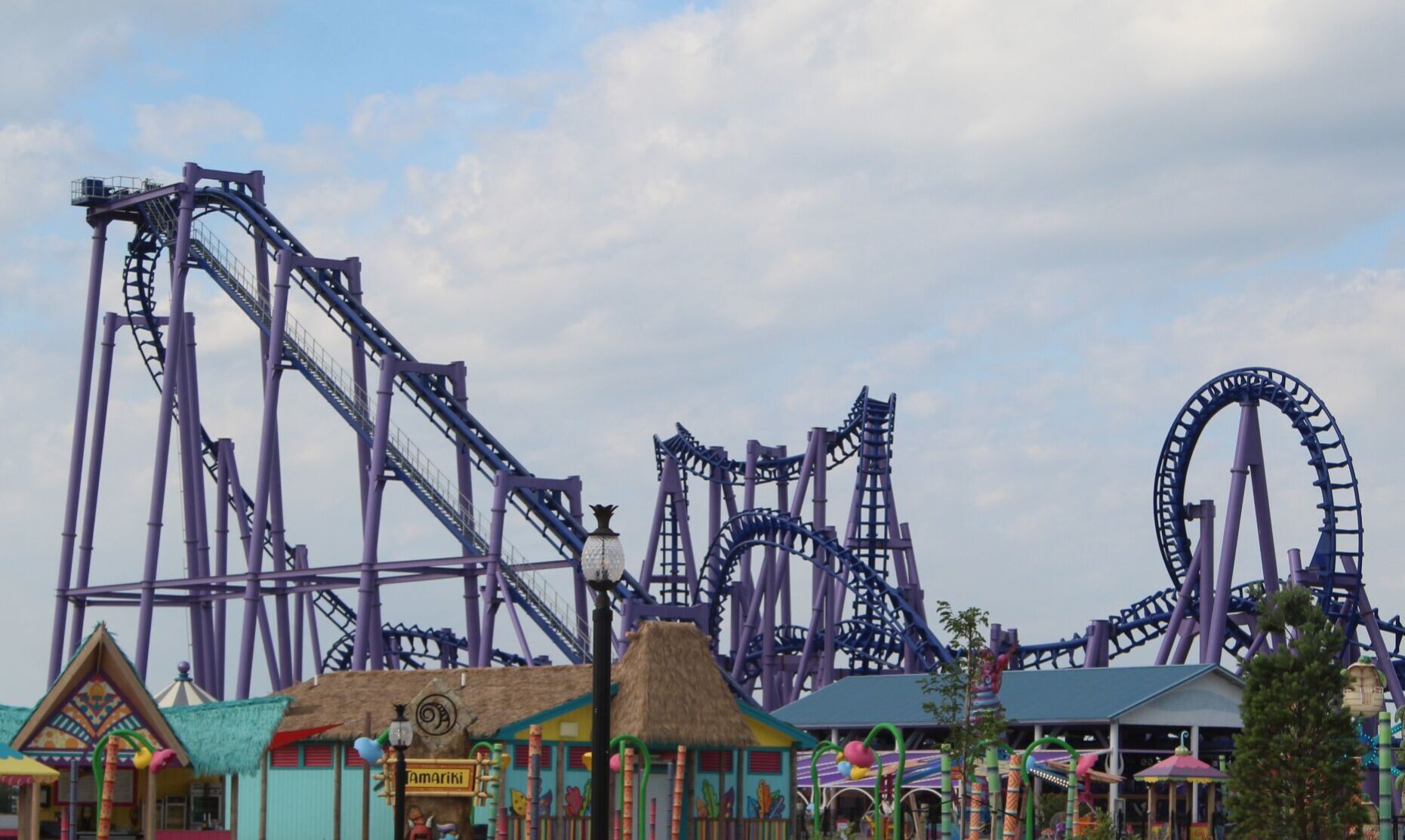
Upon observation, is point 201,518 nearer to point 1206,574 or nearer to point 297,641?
point 297,641

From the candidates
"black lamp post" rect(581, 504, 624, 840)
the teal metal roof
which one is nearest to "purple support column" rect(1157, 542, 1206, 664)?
the teal metal roof

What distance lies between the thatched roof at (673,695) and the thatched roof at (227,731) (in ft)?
14.7

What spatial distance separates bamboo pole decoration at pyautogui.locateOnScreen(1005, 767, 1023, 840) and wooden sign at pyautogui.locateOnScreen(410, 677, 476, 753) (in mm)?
6326

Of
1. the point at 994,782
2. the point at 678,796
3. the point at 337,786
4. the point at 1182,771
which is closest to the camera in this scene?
the point at 994,782

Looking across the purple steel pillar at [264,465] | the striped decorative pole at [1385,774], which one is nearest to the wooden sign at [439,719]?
the striped decorative pole at [1385,774]

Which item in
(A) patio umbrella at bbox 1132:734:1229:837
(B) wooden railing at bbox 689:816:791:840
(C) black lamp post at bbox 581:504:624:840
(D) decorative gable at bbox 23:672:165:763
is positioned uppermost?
(C) black lamp post at bbox 581:504:624:840

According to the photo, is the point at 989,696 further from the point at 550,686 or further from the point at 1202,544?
the point at 1202,544

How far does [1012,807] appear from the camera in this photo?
24.6 m

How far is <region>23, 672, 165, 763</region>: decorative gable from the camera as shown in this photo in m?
24.2

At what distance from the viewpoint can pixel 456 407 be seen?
41.2 metres

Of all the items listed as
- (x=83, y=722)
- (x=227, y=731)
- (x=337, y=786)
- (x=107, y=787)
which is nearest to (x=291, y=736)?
(x=227, y=731)

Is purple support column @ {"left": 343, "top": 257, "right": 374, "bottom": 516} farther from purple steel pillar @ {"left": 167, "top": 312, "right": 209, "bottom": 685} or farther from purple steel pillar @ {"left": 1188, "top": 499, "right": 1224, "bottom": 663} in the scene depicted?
purple steel pillar @ {"left": 1188, "top": 499, "right": 1224, "bottom": 663}

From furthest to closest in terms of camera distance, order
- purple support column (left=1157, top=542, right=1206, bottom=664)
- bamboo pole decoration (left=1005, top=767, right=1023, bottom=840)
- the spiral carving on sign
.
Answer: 1. purple support column (left=1157, top=542, right=1206, bottom=664)
2. bamboo pole decoration (left=1005, top=767, right=1023, bottom=840)
3. the spiral carving on sign

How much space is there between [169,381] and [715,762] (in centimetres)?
1988
